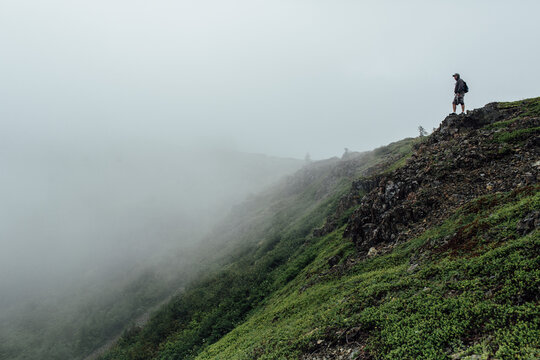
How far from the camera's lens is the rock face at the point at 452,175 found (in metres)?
19.5

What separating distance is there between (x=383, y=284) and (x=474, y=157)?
1558 cm

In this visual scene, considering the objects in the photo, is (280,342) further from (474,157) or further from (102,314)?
(102,314)

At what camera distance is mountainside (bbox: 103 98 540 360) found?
8852mm

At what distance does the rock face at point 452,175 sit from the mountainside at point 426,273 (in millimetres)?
113

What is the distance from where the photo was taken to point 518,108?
90.2 ft

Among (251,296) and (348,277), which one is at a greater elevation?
(348,277)

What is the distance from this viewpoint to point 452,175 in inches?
889

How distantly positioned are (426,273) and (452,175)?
13.3 metres

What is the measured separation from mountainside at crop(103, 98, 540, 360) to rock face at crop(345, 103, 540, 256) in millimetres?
113

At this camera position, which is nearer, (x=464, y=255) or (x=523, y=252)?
(x=523, y=252)

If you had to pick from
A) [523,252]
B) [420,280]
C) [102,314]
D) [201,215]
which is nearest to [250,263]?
[420,280]

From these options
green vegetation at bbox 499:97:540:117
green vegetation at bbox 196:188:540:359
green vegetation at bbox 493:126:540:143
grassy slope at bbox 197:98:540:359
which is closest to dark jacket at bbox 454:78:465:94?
green vegetation at bbox 499:97:540:117

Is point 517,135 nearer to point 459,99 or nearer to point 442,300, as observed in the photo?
point 459,99

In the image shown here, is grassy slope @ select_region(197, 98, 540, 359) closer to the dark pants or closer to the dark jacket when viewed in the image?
the dark pants
